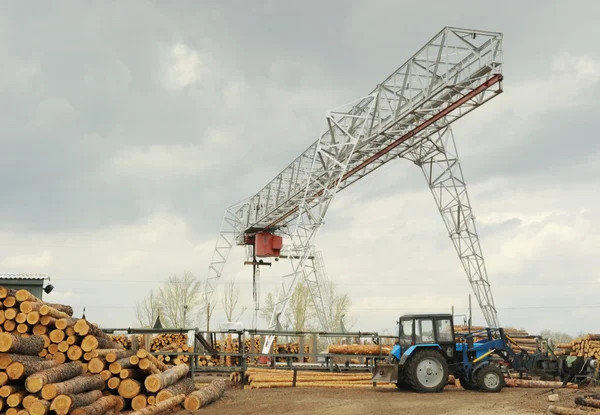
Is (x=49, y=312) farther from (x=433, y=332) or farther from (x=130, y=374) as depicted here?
(x=433, y=332)

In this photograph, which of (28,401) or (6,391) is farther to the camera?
(6,391)

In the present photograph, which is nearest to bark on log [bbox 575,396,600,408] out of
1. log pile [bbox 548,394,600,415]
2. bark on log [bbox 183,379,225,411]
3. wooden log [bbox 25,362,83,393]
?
log pile [bbox 548,394,600,415]

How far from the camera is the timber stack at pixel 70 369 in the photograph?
10586mm

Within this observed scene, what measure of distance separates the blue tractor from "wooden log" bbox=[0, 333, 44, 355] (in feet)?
26.2

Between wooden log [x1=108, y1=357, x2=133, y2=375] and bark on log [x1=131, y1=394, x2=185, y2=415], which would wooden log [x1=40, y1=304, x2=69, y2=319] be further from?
bark on log [x1=131, y1=394, x2=185, y2=415]

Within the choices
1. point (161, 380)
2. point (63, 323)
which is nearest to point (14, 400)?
point (63, 323)

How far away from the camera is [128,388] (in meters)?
11.9

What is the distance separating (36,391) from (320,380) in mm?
8809

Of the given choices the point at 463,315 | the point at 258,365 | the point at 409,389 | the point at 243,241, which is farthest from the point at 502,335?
the point at 243,241

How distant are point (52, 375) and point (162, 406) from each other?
82.8 inches

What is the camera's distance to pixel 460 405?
41.0 ft

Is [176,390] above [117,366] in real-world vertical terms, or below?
below

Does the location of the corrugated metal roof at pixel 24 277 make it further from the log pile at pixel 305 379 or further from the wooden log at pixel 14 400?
the wooden log at pixel 14 400

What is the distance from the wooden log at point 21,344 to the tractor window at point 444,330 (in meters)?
9.38
